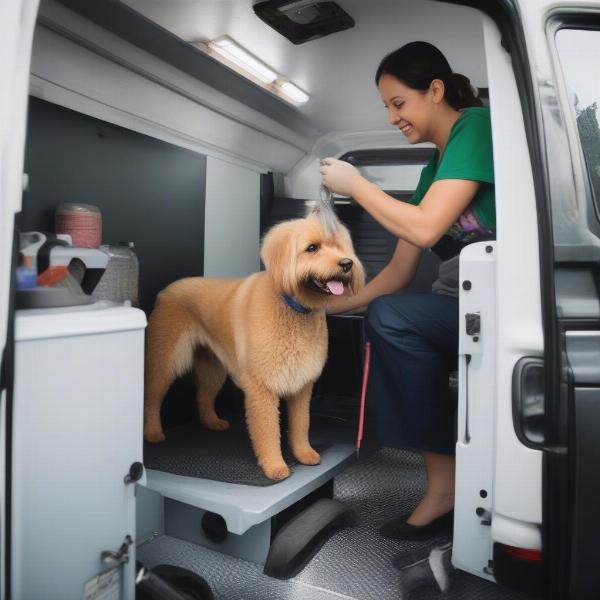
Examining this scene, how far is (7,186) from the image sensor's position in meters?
1.06

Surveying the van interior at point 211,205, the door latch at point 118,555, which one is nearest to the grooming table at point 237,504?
the van interior at point 211,205

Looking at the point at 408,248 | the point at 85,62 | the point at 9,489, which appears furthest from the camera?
the point at 408,248

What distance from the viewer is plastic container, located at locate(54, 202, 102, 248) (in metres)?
1.95

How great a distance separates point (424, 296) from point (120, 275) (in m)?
1.22

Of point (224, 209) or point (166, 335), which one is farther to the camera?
point (224, 209)

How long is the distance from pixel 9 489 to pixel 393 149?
2.94 metres

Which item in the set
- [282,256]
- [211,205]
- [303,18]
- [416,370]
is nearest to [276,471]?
[416,370]

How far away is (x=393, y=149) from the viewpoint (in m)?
3.43

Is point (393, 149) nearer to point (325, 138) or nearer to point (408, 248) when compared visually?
point (325, 138)

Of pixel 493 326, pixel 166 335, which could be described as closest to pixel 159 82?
pixel 166 335

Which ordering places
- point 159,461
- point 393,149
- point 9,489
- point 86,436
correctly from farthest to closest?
1. point 393,149
2. point 159,461
3. point 86,436
4. point 9,489

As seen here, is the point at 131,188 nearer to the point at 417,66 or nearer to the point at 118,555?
the point at 417,66

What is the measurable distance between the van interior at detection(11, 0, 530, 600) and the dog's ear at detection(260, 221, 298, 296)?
2.08ft

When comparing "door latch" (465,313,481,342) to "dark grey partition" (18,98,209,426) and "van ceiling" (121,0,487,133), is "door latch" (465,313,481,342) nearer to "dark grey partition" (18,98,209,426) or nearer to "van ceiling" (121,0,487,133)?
"van ceiling" (121,0,487,133)
